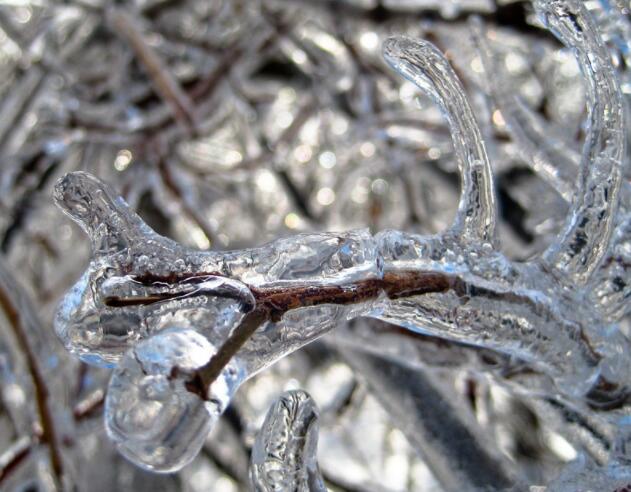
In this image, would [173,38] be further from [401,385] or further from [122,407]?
[122,407]

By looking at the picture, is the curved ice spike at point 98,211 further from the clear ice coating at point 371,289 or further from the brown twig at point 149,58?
the brown twig at point 149,58

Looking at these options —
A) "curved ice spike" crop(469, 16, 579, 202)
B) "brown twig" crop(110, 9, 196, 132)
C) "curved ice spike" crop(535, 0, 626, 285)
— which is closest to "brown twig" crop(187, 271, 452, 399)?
"curved ice spike" crop(535, 0, 626, 285)

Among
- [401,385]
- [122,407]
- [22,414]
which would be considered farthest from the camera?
[22,414]

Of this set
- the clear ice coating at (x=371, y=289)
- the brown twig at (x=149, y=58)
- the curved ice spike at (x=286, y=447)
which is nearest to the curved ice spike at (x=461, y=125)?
the clear ice coating at (x=371, y=289)

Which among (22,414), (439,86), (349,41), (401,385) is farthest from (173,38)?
(439,86)

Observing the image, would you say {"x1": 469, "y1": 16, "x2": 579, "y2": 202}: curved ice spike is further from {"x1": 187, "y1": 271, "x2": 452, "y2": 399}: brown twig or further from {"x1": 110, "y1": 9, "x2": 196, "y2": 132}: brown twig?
{"x1": 110, "y1": 9, "x2": 196, "y2": 132}: brown twig

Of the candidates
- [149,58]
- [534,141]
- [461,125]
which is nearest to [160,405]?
[461,125]

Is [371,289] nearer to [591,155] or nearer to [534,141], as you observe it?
[591,155]
